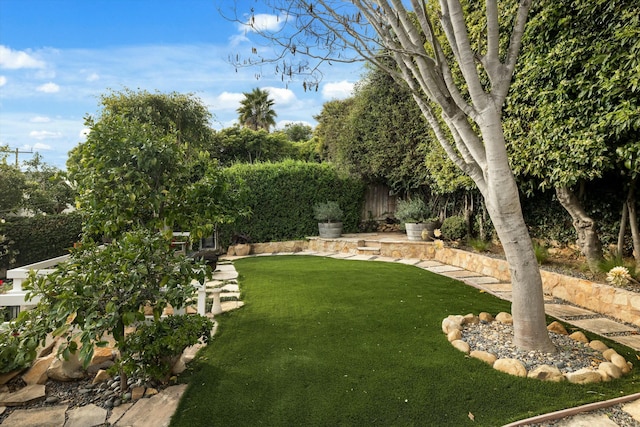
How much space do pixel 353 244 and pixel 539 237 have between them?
410 centimetres

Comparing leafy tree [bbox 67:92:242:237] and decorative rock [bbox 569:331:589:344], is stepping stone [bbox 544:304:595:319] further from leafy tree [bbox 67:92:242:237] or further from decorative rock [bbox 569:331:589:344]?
leafy tree [bbox 67:92:242:237]

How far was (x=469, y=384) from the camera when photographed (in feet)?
8.30

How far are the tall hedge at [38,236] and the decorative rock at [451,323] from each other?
8470 millimetres

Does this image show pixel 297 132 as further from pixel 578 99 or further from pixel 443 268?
pixel 578 99

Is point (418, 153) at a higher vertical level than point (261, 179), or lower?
higher

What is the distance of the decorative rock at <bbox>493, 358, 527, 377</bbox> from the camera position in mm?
2639

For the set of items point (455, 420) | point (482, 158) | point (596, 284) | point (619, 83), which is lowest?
point (455, 420)

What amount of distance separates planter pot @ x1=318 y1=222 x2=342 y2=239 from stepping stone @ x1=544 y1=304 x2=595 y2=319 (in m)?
5.86

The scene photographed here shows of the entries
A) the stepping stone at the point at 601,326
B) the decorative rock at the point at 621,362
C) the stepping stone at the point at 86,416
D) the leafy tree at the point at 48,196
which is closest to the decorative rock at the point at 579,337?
the decorative rock at the point at 621,362

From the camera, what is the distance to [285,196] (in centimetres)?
1013

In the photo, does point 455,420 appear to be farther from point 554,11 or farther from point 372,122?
point 372,122

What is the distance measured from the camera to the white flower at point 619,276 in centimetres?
405

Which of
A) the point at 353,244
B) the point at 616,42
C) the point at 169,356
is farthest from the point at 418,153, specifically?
the point at 169,356

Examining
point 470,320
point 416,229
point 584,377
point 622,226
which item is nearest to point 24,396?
point 470,320
